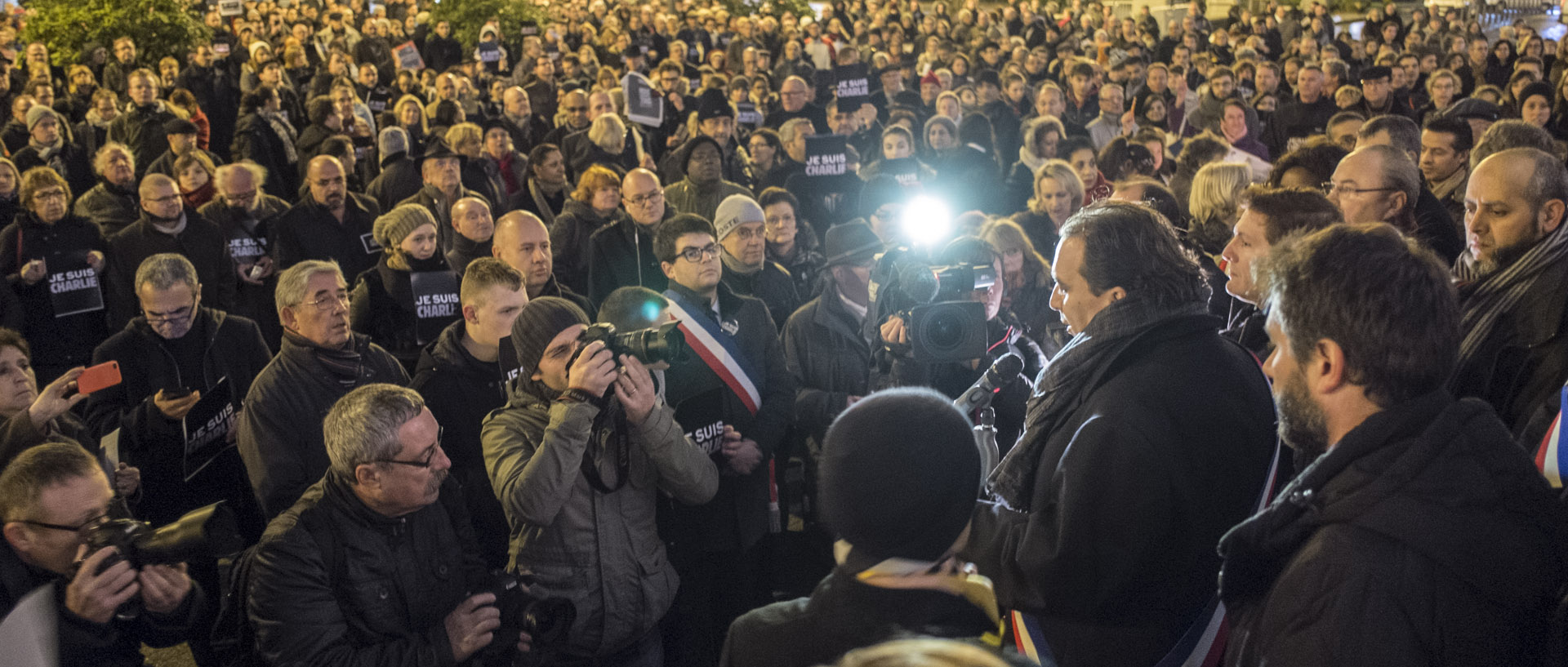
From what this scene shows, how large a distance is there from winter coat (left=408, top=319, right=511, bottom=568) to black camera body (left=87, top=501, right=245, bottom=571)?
110 centimetres

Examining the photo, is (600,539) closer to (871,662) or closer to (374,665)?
(374,665)

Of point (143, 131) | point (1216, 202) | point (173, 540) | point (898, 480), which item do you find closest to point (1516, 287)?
point (1216, 202)

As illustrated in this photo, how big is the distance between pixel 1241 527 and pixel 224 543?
218 centimetres

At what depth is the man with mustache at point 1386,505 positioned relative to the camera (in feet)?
5.38

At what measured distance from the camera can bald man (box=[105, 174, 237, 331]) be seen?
6.21m

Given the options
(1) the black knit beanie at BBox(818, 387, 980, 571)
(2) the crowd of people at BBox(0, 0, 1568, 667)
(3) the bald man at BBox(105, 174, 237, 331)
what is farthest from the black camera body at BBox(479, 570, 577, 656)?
(3) the bald man at BBox(105, 174, 237, 331)

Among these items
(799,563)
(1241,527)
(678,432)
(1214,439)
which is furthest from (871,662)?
(799,563)

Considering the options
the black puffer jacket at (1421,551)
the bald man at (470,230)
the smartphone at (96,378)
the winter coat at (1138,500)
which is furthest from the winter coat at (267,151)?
the black puffer jacket at (1421,551)

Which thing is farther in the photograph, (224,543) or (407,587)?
(407,587)

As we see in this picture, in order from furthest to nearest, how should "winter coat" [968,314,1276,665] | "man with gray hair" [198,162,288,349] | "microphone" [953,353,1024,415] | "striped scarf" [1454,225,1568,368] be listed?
"man with gray hair" [198,162,288,349]
"striped scarf" [1454,225,1568,368]
"microphone" [953,353,1024,415]
"winter coat" [968,314,1276,665]

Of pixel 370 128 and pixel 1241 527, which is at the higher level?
pixel 370 128

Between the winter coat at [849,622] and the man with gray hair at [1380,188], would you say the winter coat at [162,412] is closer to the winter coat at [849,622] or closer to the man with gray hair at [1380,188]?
the winter coat at [849,622]

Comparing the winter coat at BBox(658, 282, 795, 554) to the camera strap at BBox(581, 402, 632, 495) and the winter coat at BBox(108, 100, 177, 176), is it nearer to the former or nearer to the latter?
the camera strap at BBox(581, 402, 632, 495)

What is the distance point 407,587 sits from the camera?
115 inches
